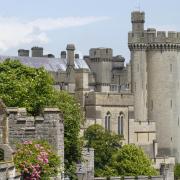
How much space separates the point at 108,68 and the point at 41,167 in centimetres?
10928

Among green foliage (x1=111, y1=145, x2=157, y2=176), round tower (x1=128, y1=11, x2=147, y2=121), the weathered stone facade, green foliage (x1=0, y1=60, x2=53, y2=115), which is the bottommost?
the weathered stone facade

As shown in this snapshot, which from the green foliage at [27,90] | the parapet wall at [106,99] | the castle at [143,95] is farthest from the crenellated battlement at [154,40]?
the green foliage at [27,90]

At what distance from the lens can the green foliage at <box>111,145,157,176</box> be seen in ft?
215

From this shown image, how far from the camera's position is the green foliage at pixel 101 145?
73875mm

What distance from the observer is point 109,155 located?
77.5 m

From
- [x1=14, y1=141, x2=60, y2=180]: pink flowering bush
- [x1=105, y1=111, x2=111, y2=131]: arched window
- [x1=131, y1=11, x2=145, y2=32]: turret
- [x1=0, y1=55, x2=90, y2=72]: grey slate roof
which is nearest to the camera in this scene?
[x1=14, y1=141, x2=60, y2=180]: pink flowering bush

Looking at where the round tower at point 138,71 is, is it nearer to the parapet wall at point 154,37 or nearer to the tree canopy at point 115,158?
the parapet wall at point 154,37

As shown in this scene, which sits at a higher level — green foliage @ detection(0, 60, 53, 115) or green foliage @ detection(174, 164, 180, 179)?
green foliage @ detection(0, 60, 53, 115)

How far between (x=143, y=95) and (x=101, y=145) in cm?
3080

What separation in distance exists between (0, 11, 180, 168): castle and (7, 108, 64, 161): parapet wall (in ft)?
241

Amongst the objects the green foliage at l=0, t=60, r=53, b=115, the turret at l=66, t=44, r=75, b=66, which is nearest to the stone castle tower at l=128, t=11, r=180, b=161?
the turret at l=66, t=44, r=75, b=66

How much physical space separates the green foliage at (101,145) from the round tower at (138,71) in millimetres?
18620

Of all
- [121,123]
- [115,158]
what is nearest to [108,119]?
[121,123]

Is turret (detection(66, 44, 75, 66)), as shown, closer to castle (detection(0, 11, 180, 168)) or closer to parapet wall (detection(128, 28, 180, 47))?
castle (detection(0, 11, 180, 168))
